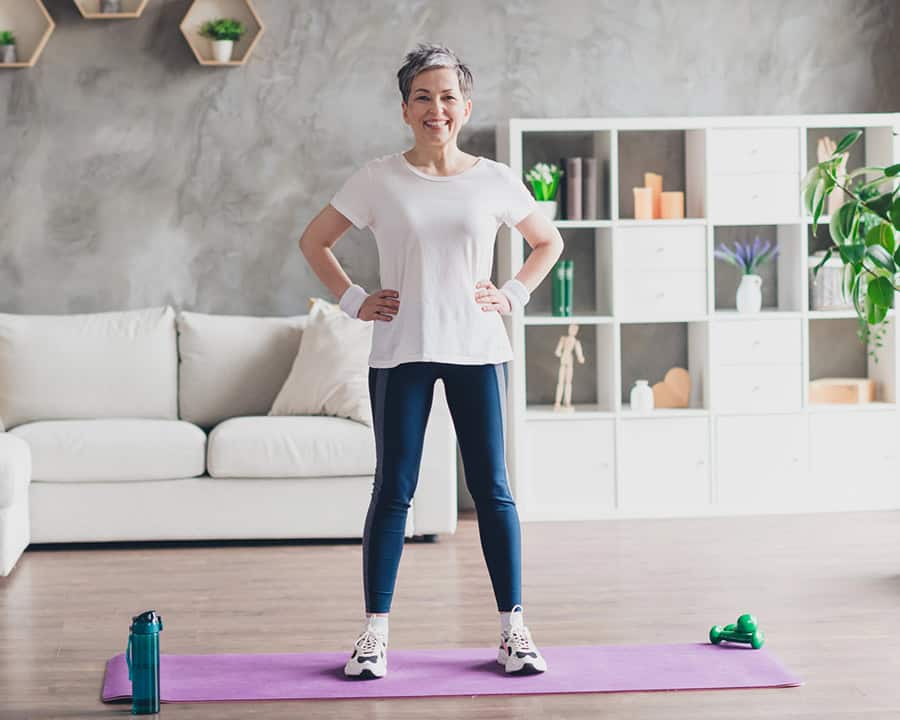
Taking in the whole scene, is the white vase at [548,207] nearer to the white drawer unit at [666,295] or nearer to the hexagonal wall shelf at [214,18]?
the white drawer unit at [666,295]

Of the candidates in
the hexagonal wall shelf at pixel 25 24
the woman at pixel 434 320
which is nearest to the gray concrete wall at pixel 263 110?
the hexagonal wall shelf at pixel 25 24

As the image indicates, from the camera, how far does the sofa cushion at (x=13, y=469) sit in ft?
13.1

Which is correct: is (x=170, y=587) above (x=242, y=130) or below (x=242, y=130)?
below

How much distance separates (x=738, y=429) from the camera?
5086 mm

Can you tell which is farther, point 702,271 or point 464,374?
point 702,271

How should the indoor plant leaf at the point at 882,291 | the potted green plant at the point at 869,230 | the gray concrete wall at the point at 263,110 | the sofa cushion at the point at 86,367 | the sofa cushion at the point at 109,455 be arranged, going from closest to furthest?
the potted green plant at the point at 869,230
the indoor plant leaf at the point at 882,291
the sofa cushion at the point at 109,455
the sofa cushion at the point at 86,367
the gray concrete wall at the point at 263,110

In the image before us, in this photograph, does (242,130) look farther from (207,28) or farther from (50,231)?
(50,231)

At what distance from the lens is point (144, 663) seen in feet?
8.75

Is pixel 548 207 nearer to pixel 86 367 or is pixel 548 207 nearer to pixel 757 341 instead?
pixel 757 341

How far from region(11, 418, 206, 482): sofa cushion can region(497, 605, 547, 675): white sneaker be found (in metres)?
1.90

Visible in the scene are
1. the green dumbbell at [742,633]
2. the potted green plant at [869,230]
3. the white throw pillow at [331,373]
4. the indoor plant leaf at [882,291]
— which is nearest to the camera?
the green dumbbell at [742,633]

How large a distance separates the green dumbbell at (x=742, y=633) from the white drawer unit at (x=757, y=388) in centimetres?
200

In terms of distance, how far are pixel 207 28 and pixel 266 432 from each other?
176 cm

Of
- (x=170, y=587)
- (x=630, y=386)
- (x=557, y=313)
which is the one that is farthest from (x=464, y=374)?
(x=630, y=386)
